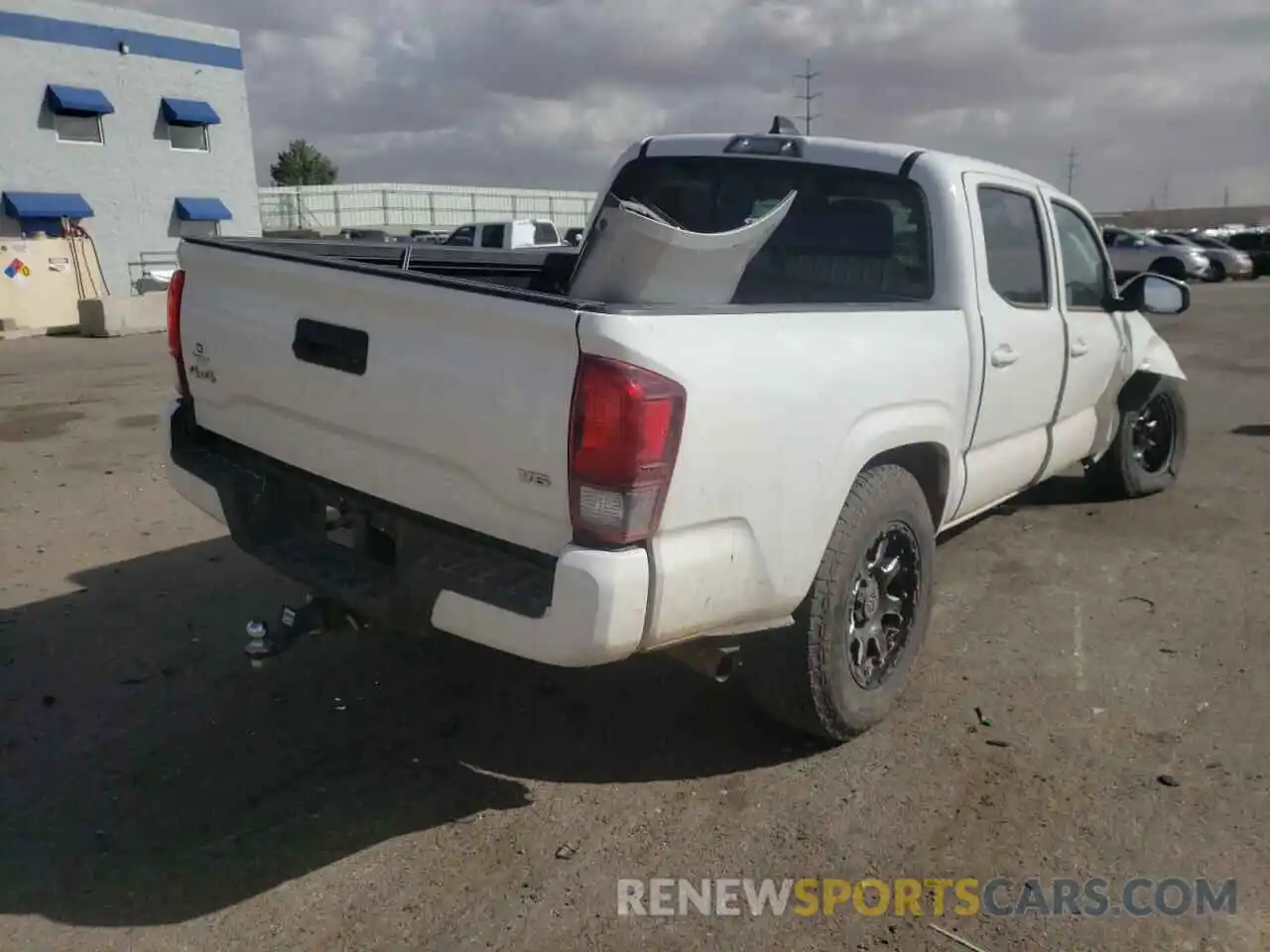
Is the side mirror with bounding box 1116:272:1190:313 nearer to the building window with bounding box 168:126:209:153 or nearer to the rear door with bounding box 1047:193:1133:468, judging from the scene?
the rear door with bounding box 1047:193:1133:468

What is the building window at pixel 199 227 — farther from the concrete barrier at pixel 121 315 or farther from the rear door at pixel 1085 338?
the rear door at pixel 1085 338

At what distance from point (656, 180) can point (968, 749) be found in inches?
111

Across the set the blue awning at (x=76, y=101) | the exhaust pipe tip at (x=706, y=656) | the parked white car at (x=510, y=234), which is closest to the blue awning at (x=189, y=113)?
the blue awning at (x=76, y=101)

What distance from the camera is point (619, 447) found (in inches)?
99.3

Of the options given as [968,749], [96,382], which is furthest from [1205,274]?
[968,749]

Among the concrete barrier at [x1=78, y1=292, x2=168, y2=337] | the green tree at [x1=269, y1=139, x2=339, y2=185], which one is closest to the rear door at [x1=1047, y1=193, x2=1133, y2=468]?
the concrete barrier at [x1=78, y1=292, x2=168, y2=337]

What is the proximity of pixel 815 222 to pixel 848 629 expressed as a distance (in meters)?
1.85

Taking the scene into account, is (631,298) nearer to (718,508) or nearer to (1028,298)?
(718,508)

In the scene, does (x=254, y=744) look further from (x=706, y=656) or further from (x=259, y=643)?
(x=706, y=656)

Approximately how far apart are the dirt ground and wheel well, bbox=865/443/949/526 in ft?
2.36

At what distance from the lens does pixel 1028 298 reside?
4.61 meters

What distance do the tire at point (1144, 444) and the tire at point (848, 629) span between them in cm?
303

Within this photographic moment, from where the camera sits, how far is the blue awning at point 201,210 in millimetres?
31391

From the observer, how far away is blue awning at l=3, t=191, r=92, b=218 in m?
27.2
